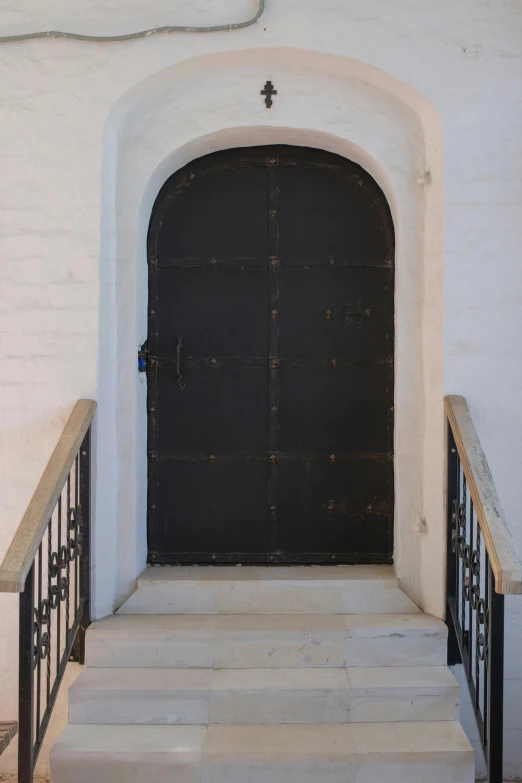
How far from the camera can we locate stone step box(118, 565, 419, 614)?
338 centimetres

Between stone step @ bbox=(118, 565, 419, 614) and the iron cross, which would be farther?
the iron cross

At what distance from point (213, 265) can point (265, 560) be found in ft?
4.96

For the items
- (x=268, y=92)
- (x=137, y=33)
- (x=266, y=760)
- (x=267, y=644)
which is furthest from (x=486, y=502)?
(x=137, y=33)

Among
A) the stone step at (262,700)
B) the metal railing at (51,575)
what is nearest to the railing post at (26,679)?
the metal railing at (51,575)

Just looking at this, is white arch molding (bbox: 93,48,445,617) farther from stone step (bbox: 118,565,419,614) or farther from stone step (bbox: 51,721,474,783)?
stone step (bbox: 51,721,474,783)

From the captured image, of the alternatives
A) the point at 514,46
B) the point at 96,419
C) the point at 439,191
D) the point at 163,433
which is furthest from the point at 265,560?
the point at 514,46

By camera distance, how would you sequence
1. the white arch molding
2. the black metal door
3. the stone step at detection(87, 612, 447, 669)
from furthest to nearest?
the black metal door → the white arch molding → the stone step at detection(87, 612, 447, 669)

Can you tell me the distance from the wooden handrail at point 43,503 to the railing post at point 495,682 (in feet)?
5.25

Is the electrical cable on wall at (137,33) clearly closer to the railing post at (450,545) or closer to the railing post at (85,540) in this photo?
the railing post at (85,540)

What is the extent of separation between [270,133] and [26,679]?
264 cm

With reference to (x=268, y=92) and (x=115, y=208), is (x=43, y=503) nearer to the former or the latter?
(x=115, y=208)

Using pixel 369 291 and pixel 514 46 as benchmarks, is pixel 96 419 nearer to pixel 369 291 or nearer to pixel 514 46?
pixel 369 291

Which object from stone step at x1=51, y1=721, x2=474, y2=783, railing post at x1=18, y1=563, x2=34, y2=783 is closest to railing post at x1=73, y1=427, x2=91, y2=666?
stone step at x1=51, y1=721, x2=474, y2=783

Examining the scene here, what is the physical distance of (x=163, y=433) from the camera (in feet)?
12.2
